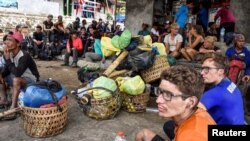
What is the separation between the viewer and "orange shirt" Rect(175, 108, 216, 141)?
65.9 inches

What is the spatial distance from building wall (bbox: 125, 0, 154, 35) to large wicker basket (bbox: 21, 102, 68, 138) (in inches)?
251

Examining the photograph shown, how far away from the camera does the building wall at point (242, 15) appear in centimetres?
788

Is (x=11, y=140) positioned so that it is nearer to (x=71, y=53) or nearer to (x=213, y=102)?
(x=213, y=102)

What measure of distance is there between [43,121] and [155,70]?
7.41ft

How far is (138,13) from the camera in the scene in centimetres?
972

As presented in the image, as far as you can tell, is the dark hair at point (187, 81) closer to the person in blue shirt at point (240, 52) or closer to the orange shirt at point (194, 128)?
the orange shirt at point (194, 128)

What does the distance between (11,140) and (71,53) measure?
6798 millimetres

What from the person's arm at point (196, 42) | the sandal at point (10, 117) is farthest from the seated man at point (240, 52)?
the sandal at point (10, 117)

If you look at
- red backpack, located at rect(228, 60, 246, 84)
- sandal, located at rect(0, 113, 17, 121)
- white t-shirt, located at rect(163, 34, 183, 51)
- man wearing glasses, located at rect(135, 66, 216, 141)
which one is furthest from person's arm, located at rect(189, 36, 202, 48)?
man wearing glasses, located at rect(135, 66, 216, 141)

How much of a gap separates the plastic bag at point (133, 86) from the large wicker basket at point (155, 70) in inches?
13.9

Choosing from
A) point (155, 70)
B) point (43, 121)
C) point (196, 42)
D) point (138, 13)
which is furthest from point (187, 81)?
point (138, 13)

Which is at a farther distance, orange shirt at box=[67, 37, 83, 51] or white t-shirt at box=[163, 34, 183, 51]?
orange shirt at box=[67, 37, 83, 51]

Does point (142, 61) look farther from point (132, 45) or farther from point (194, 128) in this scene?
point (194, 128)

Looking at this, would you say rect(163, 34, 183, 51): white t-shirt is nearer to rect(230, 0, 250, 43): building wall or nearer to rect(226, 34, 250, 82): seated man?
rect(226, 34, 250, 82): seated man
